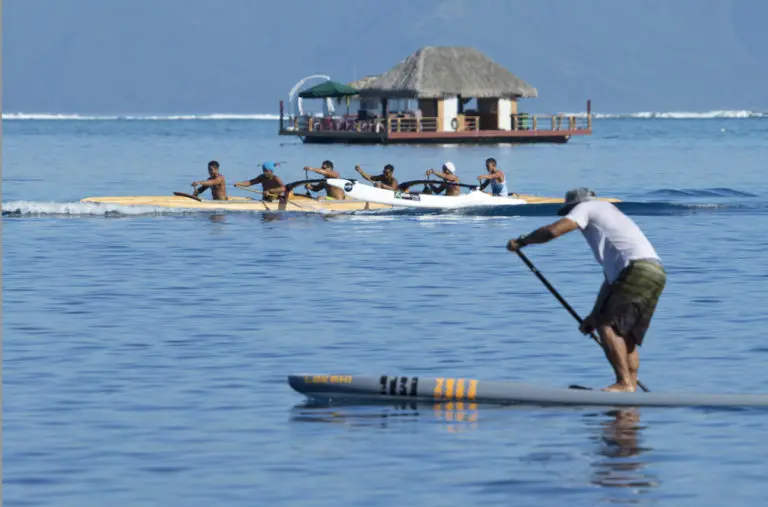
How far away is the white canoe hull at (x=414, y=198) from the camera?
3566cm

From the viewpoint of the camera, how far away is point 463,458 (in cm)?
1176

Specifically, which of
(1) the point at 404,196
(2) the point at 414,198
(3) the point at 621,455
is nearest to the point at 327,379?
(3) the point at 621,455

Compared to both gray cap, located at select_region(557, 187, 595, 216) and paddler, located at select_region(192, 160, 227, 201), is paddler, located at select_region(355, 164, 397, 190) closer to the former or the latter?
paddler, located at select_region(192, 160, 227, 201)

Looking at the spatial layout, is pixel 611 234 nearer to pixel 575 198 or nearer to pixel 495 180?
pixel 575 198

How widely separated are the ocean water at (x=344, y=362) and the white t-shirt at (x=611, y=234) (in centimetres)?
122

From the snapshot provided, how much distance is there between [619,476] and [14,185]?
51333 mm

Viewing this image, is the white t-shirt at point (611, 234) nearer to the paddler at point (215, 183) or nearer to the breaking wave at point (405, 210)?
the paddler at point (215, 183)

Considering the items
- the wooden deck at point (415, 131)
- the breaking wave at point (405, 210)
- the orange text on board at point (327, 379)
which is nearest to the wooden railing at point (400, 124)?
the wooden deck at point (415, 131)

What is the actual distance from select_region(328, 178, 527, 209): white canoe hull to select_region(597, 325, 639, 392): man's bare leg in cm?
2235

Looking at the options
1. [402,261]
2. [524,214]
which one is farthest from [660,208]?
[402,261]

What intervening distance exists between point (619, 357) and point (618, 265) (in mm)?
726

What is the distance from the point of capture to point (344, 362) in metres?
16.3

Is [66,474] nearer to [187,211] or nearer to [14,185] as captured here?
[187,211]

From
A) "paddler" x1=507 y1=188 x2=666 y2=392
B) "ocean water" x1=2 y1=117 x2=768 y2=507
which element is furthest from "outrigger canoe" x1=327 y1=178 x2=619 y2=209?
"paddler" x1=507 y1=188 x2=666 y2=392
